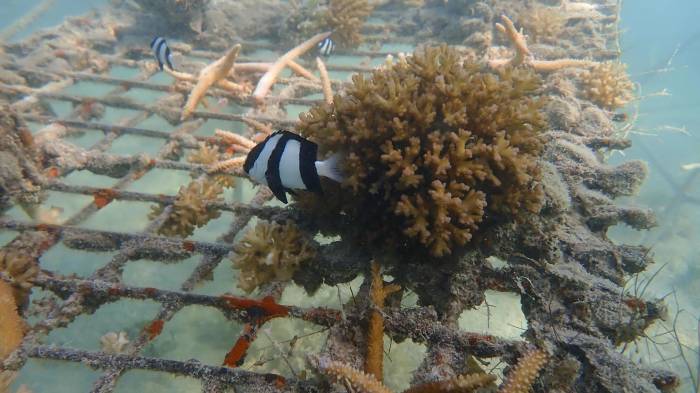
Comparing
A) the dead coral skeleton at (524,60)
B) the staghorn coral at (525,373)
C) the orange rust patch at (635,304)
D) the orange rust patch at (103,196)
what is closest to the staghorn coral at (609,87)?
the dead coral skeleton at (524,60)

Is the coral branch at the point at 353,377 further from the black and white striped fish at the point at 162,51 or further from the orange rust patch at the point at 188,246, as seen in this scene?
the black and white striped fish at the point at 162,51

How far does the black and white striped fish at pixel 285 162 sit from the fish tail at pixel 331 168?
0.06m

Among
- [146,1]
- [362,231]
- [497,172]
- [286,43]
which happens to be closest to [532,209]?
[497,172]

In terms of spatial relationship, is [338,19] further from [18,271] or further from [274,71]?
[18,271]

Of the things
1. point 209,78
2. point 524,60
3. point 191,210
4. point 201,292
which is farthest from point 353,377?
point 524,60

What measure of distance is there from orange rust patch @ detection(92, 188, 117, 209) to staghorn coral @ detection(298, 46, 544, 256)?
218cm

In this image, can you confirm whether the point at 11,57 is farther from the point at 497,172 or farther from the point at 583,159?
the point at 583,159

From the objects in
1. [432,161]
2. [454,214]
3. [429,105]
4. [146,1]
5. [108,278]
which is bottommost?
[108,278]

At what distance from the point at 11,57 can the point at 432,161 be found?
26.6 ft

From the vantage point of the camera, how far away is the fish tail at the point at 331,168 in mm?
2158

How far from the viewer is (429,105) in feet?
7.44

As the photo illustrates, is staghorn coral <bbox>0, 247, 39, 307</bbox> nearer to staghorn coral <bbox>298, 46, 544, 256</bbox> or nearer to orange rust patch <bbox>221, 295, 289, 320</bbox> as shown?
orange rust patch <bbox>221, 295, 289, 320</bbox>

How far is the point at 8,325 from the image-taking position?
238cm

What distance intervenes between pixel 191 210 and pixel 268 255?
1.20 m
